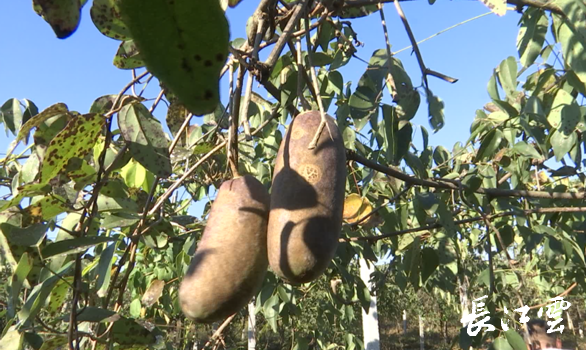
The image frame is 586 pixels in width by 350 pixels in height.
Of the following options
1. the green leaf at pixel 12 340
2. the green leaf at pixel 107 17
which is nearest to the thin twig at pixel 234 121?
the green leaf at pixel 107 17

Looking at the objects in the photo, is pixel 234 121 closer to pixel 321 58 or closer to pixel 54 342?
pixel 321 58

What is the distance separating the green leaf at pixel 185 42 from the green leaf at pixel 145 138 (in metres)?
0.36

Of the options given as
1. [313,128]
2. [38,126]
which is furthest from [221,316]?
[38,126]

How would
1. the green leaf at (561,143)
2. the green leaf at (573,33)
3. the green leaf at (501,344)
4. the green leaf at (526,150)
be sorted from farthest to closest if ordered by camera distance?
the green leaf at (526,150)
the green leaf at (561,143)
the green leaf at (501,344)
the green leaf at (573,33)

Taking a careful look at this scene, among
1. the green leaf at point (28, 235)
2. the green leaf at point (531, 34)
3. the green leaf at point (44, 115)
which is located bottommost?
the green leaf at point (28, 235)

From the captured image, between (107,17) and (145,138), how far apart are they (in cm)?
19

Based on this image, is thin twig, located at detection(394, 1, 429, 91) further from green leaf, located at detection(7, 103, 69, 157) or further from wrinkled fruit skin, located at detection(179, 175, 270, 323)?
green leaf, located at detection(7, 103, 69, 157)

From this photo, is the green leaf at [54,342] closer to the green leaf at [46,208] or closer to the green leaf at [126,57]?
the green leaf at [46,208]

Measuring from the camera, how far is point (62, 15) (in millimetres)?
471

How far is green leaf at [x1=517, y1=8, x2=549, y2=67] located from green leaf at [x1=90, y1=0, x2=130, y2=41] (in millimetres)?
1101

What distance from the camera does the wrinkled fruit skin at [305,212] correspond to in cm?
72

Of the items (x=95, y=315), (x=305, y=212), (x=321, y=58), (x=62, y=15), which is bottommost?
(x=95, y=315)

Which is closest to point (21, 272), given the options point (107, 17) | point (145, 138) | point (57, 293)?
point (57, 293)

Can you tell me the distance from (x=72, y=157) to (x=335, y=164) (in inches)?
16.8
